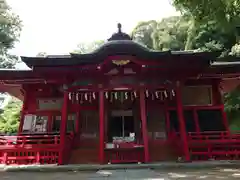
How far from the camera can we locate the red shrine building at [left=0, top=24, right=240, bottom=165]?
11.1 metres

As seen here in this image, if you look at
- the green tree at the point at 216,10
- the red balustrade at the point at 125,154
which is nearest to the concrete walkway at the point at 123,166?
the red balustrade at the point at 125,154

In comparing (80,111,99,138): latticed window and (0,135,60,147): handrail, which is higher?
(80,111,99,138): latticed window

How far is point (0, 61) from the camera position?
3409cm

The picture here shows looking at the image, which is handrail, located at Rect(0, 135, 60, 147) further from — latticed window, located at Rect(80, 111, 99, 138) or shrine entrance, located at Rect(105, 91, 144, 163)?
shrine entrance, located at Rect(105, 91, 144, 163)

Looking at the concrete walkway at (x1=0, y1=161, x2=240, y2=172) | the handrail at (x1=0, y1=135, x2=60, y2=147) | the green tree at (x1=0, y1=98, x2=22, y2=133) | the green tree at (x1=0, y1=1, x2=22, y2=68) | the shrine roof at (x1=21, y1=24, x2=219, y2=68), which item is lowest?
the concrete walkway at (x1=0, y1=161, x2=240, y2=172)

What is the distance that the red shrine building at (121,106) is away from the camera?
36.4ft

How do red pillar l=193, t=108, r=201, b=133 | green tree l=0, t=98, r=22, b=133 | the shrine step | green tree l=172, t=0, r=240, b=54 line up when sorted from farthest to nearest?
green tree l=0, t=98, r=22, b=133
red pillar l=193, t=108, r=201, b=133
the shrine step
green tree l=172, t=0, r=240, b=54

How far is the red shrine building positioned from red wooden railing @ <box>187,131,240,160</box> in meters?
0.04

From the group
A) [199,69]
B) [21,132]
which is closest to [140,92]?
[199,69]

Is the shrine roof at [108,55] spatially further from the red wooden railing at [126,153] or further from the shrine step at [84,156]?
the shrine step at [84,156]

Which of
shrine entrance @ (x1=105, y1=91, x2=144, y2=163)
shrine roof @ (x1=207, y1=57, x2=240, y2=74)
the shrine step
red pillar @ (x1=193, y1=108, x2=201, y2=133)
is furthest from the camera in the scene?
red pillar @ (x1=193, y1=108, x2=201, y2=133)

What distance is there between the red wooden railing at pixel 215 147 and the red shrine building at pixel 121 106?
45mm

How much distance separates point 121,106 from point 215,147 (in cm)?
533

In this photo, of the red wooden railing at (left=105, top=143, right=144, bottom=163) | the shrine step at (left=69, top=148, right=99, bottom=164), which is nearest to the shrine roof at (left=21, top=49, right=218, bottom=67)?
the red wooden railing at (left=105, top=143, right=144, bottom=163)
